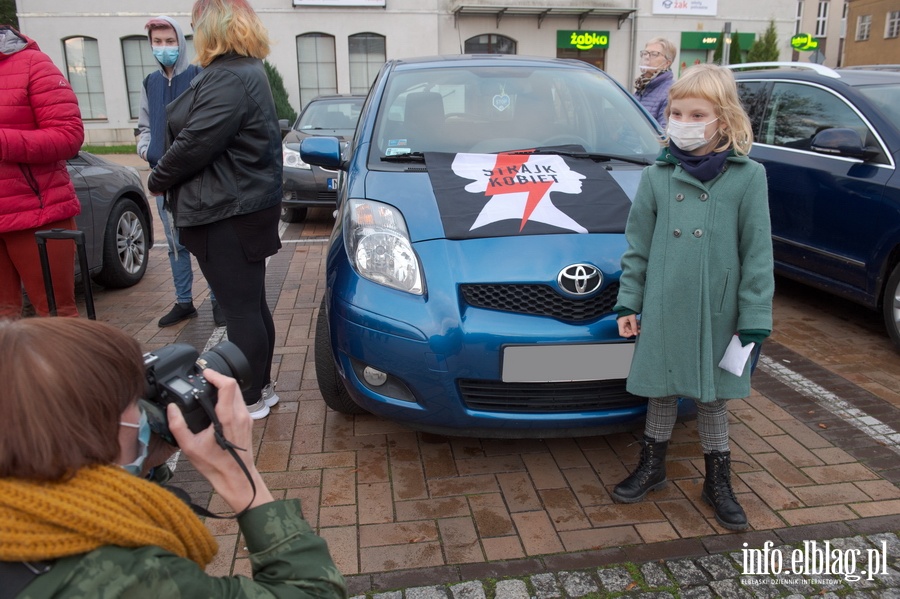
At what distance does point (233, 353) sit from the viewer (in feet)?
4.79

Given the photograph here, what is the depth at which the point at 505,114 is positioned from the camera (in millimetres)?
3688

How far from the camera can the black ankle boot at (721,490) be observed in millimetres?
2520

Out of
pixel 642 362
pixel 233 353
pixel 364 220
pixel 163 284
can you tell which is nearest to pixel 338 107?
pixel 163 284

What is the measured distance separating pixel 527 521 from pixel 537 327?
72 cm

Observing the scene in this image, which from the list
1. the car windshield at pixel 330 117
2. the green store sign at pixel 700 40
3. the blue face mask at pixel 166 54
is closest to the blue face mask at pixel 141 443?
the blue face mask at pixel 166 54

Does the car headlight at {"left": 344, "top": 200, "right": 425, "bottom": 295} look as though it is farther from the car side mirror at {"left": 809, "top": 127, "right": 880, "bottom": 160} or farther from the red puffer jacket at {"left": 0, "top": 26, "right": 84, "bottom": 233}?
the car side mirror at {"left": 809, "top": 127, "right": 880, "bottom": 160}

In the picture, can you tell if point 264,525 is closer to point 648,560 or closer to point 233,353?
point 233,353

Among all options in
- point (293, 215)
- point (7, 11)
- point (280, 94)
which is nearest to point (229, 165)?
point (293, 215)

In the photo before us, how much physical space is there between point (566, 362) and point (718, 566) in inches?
33.0

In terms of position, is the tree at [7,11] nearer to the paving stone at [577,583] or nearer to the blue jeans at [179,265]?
the blue jeans at [179,265]

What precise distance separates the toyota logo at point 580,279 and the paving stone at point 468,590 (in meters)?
1.05

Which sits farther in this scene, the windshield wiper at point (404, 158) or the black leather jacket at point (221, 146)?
the windshield wiper at point (404, 158)

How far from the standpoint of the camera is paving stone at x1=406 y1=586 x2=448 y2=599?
2197 millimetres

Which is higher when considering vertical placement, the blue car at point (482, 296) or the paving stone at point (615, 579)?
the blue car at point (482, 296)
